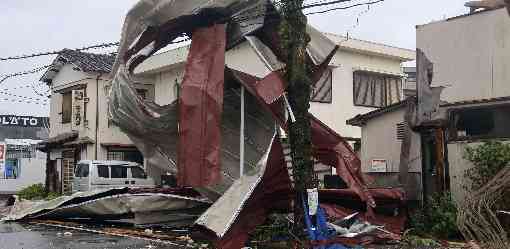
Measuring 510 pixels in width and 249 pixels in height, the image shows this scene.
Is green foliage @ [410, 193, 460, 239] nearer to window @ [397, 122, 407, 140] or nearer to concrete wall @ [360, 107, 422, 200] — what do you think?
concrete wall @ [360, 107, 422, 200]

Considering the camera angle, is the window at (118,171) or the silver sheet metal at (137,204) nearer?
the silver sheet metal at (137,204)

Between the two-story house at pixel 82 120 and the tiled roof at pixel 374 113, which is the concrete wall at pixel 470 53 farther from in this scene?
the two-story house at pixel 82 120

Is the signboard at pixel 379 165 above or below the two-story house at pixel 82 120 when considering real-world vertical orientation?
below

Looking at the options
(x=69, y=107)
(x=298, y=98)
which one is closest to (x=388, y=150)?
(x=298, y=98)

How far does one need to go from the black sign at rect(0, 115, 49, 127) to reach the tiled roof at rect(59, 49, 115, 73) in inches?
829

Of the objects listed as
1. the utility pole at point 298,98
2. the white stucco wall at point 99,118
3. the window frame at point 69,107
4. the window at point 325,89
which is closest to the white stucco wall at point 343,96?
the window at point 325,89

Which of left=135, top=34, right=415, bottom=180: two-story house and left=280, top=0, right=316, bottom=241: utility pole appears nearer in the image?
left=280, top=0, right=316, bottom=241: utility pole

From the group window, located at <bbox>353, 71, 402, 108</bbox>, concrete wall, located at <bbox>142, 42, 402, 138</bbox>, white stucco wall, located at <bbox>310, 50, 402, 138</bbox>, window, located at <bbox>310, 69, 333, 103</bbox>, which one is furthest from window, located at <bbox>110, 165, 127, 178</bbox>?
window, located at <bbox>353, 71, 402, 108</bbox>

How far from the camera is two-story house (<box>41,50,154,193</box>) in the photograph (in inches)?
1110

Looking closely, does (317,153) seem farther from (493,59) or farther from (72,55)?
(72,55)

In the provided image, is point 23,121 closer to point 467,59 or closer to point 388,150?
point 388,150

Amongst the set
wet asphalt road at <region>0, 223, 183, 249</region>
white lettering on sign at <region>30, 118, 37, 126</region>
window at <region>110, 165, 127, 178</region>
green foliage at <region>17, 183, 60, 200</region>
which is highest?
white lettering on sign at <region>30, 118, 37, 126</region>

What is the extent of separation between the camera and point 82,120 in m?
28.6

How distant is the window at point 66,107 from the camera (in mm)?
29825
